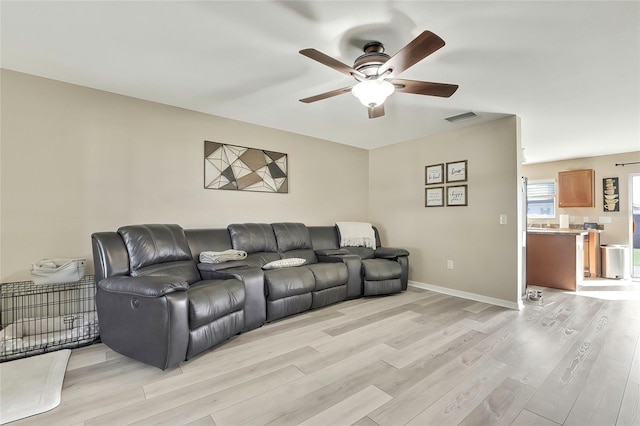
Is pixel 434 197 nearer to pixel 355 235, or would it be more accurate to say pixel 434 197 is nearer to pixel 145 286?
pixel 355 235

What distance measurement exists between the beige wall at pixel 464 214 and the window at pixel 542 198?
3688 millimetres

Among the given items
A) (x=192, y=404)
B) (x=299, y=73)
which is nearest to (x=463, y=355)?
(x=192, y=404)

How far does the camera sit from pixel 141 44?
7.18ft

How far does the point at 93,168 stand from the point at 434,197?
4.36 m

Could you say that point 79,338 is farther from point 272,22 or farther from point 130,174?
point 272,22

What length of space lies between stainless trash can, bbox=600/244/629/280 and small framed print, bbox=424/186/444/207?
12.0ft

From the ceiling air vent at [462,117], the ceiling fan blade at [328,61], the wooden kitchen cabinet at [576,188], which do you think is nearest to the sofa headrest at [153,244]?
the ceiling fan blade at [328,61]

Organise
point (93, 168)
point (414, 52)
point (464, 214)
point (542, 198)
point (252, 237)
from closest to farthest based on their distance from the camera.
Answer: point (414, 52) → point (93, 168) → point (252, 237) → point (464, 214) → point (542, 198)

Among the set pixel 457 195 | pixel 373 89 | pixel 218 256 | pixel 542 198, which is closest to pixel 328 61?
pixel 373 89

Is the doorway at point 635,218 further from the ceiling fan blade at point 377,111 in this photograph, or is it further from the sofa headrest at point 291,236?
the sofa headrest at point 291,236

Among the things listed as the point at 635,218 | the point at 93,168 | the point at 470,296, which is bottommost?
the point at 470,296

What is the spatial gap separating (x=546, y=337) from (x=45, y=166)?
4913 millimetres

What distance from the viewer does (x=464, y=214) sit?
417cm

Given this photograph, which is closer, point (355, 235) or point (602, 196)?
point (355, 235)
